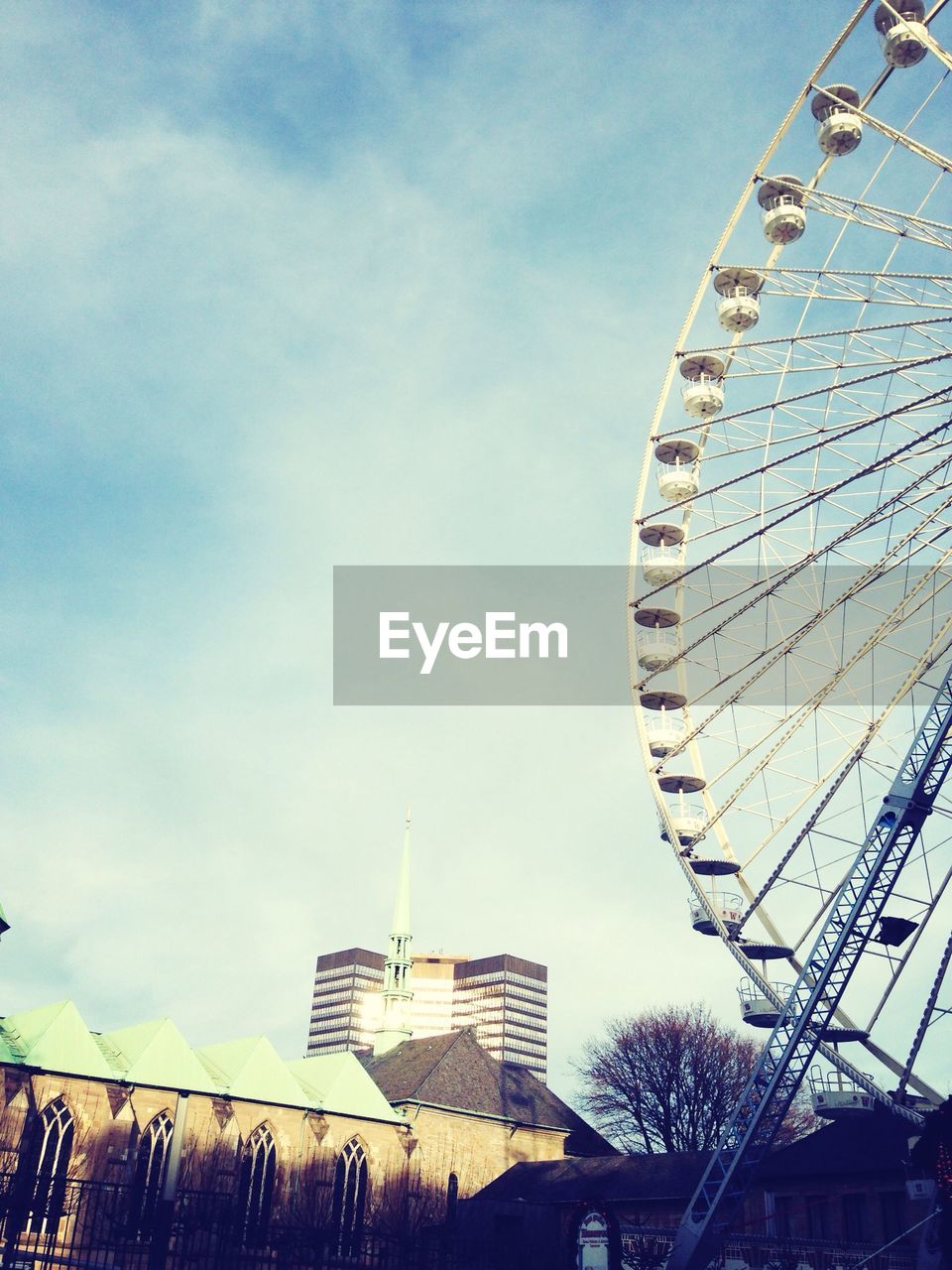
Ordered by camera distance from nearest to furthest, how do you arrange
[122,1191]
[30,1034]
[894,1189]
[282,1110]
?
1. [894,1189]
2. [122,1191]
3. [30,1034]
4. [282,1110]

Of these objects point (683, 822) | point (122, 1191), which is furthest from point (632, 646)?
point (122, 1191)

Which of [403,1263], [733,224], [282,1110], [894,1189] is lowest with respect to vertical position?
[403,1263]

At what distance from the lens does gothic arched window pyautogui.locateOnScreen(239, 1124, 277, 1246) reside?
4925cm

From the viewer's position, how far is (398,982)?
75.8m

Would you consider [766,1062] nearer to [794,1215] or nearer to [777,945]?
[777,945]

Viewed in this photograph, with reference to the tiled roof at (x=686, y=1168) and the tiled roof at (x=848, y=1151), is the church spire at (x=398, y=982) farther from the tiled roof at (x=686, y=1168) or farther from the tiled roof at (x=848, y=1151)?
the tiled roof at (x=848, y=1151)

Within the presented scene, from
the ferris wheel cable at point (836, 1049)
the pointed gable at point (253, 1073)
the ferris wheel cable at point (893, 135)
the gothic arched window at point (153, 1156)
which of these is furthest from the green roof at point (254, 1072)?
the ferris wheel cable at point (893, 135)

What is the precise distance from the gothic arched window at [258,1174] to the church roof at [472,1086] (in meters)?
8.20

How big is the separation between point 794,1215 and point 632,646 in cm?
2046

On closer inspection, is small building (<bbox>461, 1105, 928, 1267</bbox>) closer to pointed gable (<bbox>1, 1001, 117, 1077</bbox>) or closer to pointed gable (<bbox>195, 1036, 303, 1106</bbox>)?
pointed gable (<bbox>195, 1036, 303, 1106</bbox>)

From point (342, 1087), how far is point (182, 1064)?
8.34 metres

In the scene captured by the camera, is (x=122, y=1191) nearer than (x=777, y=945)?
No

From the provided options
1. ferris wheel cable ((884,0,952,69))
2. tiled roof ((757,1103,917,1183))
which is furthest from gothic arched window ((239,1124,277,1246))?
ferris wheel cable ((884,0,952,69))

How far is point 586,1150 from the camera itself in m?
61.9
